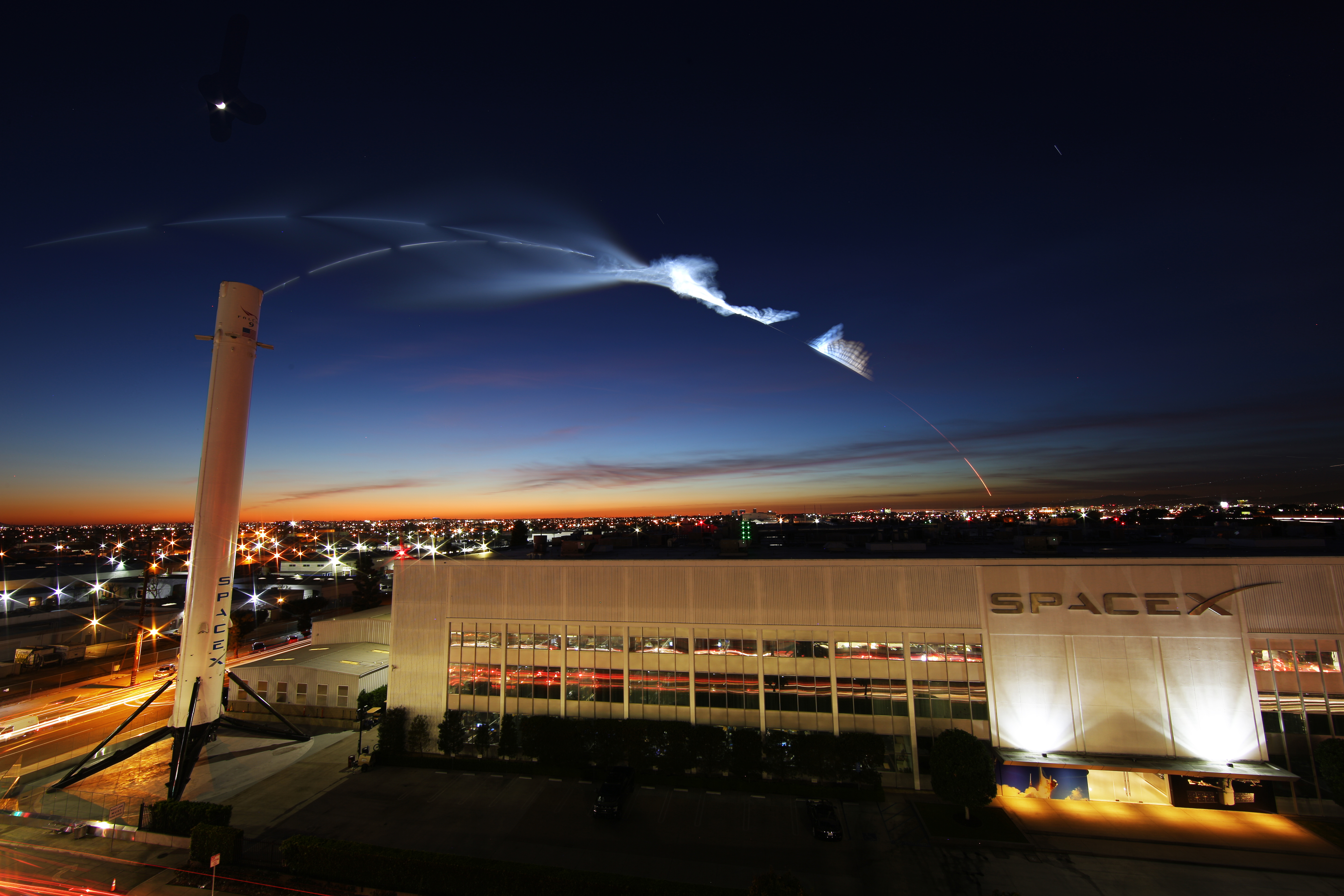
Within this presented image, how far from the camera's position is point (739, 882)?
71.3 feet

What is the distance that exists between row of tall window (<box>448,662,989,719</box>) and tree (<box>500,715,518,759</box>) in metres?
1.61

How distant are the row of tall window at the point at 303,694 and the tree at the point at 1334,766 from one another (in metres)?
53.9

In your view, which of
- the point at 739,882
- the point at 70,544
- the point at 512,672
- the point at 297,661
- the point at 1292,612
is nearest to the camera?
the point at 739,882

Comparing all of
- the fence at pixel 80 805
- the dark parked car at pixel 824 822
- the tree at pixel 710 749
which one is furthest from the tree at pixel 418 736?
the dark parked car at pixel 824 822

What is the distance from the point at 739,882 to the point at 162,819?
25488mm

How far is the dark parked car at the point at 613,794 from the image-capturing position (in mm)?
26625

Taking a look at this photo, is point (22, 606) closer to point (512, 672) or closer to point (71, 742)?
point (71, 742)

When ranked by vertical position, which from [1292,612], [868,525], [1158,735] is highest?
[868,525]

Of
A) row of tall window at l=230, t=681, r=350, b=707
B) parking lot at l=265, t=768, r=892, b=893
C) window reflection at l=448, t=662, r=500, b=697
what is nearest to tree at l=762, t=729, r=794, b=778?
parking lot at l=265, t=768, r=892, b=893

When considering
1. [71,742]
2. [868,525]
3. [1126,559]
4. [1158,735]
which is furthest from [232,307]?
[868,525]

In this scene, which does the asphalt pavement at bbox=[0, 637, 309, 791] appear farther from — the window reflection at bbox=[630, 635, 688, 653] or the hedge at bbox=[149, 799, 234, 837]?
the window reflection at bbox=[630, 635, 688, 653]

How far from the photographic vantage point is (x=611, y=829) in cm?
2598

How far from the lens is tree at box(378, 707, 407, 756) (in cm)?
3372

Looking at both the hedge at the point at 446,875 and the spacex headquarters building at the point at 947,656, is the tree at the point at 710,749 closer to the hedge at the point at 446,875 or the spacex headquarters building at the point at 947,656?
the spacex headquarters building at the point at 947,656
